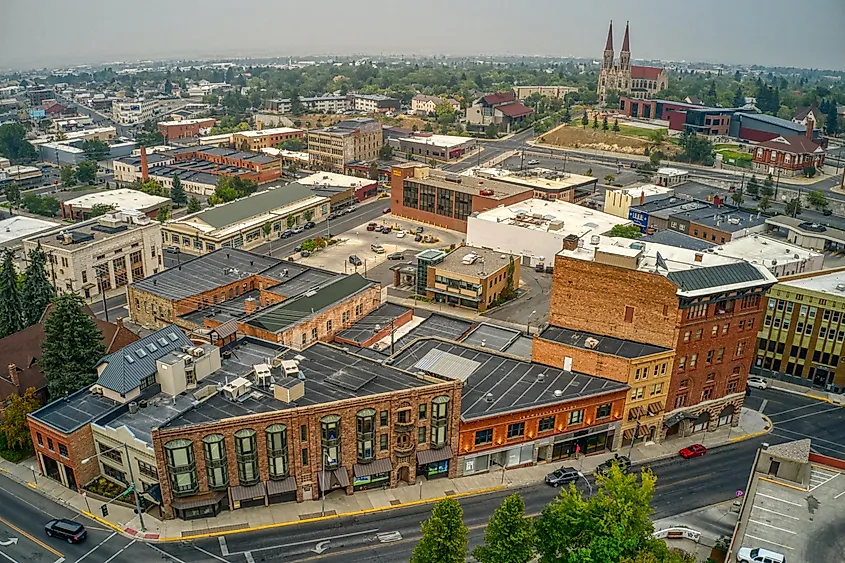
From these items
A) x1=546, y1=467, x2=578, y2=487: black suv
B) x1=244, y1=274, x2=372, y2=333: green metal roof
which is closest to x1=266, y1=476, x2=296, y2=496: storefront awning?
x1=244, y1=274, x2=372, y2=333: green metal roof

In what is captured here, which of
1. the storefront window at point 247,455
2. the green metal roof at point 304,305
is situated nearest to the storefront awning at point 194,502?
the storefront window at point 247,455

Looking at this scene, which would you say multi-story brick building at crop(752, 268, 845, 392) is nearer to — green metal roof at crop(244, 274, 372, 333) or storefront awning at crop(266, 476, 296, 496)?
green metal roof at crop(244, 274, 372, 333)

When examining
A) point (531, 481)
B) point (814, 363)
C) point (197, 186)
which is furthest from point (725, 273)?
point (197, 186)

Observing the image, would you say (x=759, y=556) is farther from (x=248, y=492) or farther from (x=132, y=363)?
(x=132, y=363)

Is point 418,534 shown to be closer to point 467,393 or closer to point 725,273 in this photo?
point 467,393

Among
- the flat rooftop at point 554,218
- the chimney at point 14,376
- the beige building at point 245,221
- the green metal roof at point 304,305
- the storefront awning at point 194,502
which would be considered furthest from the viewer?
the beige building at point 245,221

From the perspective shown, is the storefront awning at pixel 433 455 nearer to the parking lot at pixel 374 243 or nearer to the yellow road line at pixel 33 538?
the yellow road line at pixel 33 538
